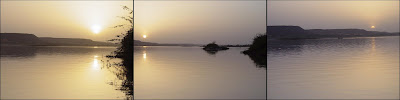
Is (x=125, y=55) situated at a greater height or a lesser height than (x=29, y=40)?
lesser

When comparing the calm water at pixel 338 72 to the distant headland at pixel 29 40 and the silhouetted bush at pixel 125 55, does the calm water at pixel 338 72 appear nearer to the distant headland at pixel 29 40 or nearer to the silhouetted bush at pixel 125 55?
the silhouetted bush at pixel 125 55

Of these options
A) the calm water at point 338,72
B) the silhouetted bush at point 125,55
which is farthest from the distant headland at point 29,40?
the calm water at point 338,72

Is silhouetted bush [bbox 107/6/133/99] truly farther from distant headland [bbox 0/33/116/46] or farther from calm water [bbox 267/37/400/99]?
calm water [bbox 267/37/400/99]

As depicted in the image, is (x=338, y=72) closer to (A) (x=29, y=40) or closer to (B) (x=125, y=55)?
(B) (x=125, y=55)

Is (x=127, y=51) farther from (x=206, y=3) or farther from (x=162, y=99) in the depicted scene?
(x=162, y=99)

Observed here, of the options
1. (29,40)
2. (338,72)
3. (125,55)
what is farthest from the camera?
(29,40)

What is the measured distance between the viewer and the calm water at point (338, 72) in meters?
6.04

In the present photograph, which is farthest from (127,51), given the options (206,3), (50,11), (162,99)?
(162,99)

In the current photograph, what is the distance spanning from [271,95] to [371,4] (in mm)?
5396

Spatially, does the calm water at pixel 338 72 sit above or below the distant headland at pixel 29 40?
below

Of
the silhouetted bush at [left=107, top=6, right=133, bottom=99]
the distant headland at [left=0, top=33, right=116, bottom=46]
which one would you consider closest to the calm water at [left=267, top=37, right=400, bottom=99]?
the silhouetted bush at [left=107, top=6, right=133, bottom=99]

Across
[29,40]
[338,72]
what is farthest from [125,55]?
[29,40]

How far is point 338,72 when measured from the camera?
26.9 ft

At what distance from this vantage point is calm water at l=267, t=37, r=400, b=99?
6.04 meters
